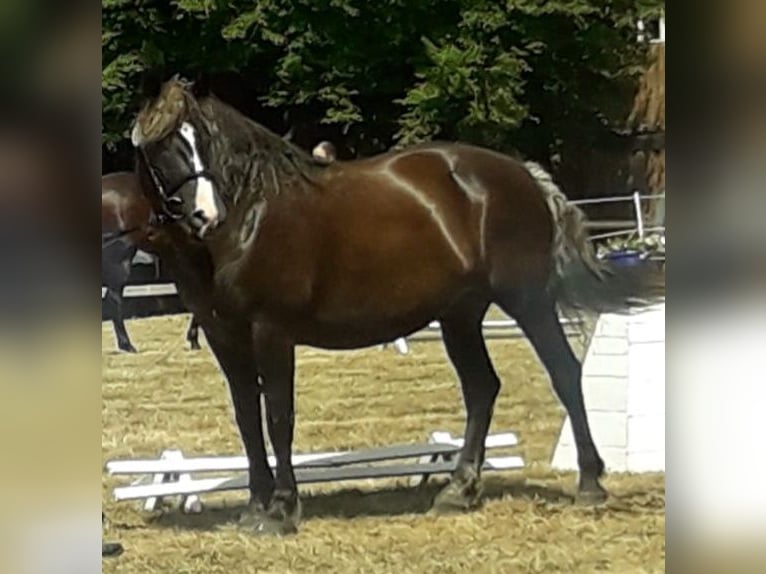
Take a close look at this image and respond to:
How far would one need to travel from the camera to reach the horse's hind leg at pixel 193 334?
4.18m

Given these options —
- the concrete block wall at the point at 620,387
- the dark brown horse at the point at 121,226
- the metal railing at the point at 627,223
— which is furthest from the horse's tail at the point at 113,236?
the concrete block wall at the point at 620,387

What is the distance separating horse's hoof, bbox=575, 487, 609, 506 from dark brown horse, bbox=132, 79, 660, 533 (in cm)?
1

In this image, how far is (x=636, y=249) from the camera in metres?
4.31

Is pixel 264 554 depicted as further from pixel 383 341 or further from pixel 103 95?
pixel 103 95

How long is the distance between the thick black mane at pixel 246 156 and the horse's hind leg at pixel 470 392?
2.20ft

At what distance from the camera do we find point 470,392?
4.30 metres

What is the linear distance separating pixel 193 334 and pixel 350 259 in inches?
22.0

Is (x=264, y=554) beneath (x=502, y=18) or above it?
beneath

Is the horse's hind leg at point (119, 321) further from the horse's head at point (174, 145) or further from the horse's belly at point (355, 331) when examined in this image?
the horse's belly at point (355, 331)

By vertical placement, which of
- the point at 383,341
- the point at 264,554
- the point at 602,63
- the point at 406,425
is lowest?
the point at 264,554

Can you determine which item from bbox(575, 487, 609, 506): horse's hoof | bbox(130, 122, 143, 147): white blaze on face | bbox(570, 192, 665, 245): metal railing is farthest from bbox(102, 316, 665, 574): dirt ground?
bbox(130, 122, 143, 147): white blaze on face

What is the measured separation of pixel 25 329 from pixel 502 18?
71.7 inches

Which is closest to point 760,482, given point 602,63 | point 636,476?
point 636,476

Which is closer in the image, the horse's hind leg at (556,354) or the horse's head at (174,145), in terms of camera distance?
the horse's head at (174,145)
